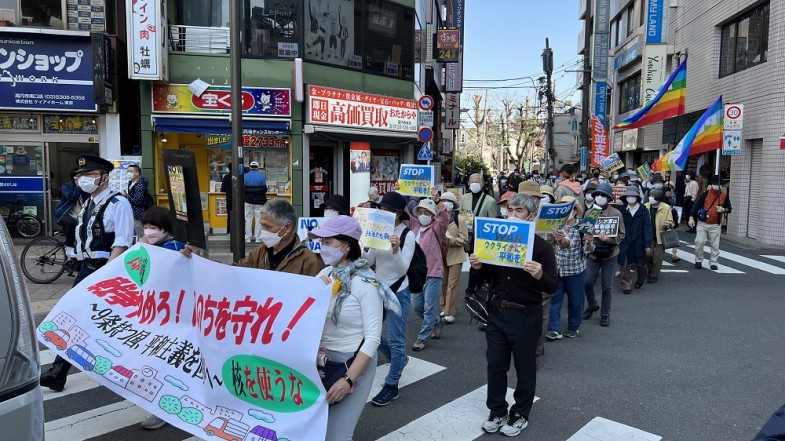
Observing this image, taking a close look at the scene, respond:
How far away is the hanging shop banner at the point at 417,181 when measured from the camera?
9273 mm

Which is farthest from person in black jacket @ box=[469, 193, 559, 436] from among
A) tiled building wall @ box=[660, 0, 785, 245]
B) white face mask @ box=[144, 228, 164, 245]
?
tiled building wall @ box=[660, 0, 785, 245]

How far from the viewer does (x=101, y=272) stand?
4.46 meters

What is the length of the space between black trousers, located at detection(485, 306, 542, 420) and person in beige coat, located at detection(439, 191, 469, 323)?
2964 millimetres

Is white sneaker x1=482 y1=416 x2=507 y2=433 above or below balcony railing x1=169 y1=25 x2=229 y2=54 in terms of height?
below

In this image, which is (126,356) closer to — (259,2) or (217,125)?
(217,125)

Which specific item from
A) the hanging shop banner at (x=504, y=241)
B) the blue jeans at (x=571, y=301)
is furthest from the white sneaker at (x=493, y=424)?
the blue jeans at (x=571, y=301)

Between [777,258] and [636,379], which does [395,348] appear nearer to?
[636,379]

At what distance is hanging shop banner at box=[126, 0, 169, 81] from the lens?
12906 mm

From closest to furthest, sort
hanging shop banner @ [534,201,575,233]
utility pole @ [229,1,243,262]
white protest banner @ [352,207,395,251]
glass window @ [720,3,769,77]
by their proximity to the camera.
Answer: white protest banner @ [352,207,395,251] → hanging shop banner @ [534,201,575,233] → utility pole @ [229,1,243,262] → glass window @ [720,3,769,77]

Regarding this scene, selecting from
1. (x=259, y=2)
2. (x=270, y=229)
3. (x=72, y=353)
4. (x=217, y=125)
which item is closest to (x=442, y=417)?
(x=270, y=229)

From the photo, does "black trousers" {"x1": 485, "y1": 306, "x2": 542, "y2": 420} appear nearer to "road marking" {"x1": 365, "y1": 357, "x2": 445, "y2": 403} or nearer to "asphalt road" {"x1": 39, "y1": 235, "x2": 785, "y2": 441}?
"asphalt road" {"x1": 39, "y1": 235, "x2": 785, "y2": 441}

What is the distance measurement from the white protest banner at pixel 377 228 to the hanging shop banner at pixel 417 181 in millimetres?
4361

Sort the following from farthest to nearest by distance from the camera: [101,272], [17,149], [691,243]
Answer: [691,243]
[17,149]
[101,272]

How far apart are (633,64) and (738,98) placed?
476 inches
